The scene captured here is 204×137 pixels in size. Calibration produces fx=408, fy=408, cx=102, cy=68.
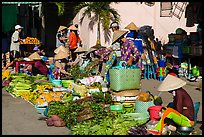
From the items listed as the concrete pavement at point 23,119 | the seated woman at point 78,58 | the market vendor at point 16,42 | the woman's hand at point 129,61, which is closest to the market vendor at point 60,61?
the seated woman at point 78,58

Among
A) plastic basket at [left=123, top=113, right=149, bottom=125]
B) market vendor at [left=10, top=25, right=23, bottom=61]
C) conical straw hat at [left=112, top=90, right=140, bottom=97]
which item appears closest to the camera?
plastic basket at [left=123, top=113, right=149, bottom=125]

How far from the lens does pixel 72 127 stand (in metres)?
7.20

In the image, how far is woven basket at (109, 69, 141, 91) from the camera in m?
8.80

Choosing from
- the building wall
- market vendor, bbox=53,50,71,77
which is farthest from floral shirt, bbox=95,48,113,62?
the building wall

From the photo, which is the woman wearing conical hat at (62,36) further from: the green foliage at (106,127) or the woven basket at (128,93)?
the green foliage at (106,127)

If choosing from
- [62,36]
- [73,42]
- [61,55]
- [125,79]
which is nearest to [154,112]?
[125,79]

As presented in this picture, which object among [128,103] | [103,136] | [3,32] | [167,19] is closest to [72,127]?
[103,136]

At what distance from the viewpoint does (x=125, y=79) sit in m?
8.80

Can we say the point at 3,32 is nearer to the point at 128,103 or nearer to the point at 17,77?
the point at 17,77

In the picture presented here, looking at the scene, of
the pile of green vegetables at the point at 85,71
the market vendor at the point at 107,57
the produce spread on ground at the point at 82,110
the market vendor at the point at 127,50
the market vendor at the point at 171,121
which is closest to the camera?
the market vendor at the point at 171,121

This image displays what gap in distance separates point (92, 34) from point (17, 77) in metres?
5.69

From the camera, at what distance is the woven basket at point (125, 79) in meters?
8.80

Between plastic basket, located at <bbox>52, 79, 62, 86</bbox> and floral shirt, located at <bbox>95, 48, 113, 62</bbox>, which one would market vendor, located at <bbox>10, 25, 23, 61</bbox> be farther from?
plastic basket, located at <bbox>52, 79, 62, 86</bbox>

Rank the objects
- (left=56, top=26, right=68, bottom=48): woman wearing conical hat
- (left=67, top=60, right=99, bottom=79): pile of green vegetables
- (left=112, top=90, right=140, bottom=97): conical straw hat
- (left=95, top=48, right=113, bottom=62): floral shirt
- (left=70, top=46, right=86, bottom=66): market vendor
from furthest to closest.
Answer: (left=56, top=26, right=68, bottom=48): woman wearing conical hat, (left=70, top=46, right=86, bottom=66): market vendor, (left=67, top=60, right=99, bottom=79): pile of green vegetables, (left=95, top=48, right=113, bottom=62): floral shirt, (left=112, top=90, right=140, bottom=97): conical straw hat
